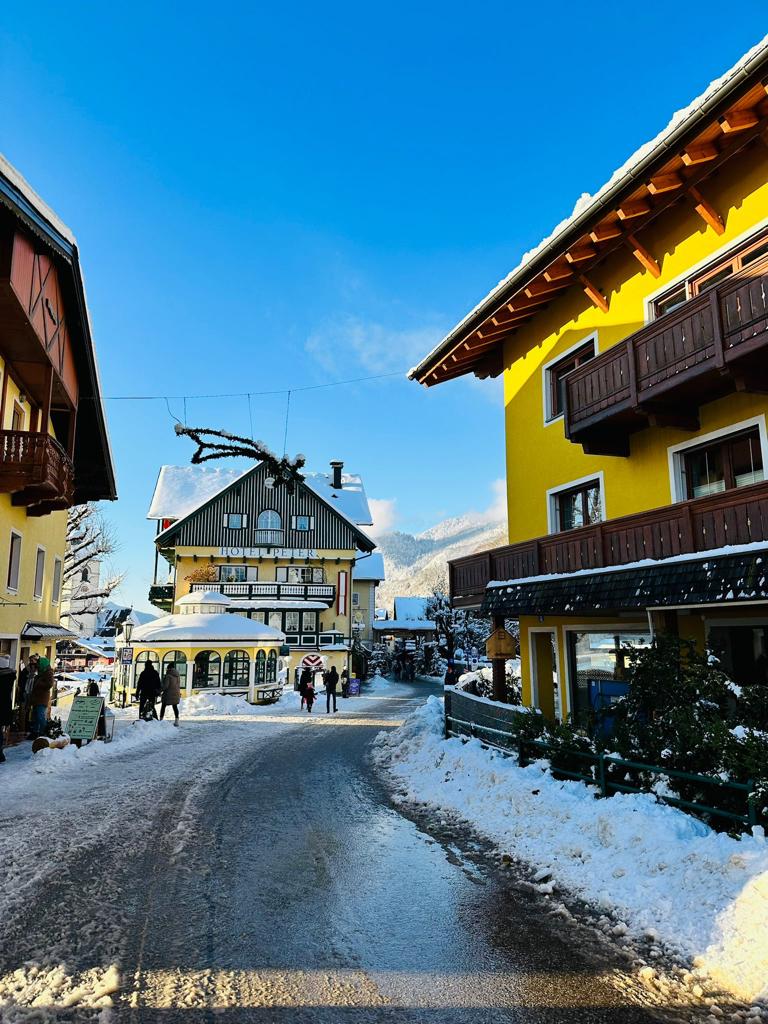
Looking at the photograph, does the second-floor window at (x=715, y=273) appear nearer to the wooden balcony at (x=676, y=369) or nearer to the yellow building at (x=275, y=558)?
the wooden balcony at (x=676, y=369)

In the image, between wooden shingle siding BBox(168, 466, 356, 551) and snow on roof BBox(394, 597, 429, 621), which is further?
snow on roof BBox(394, 597, 429, 621)

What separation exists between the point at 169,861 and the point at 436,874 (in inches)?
113

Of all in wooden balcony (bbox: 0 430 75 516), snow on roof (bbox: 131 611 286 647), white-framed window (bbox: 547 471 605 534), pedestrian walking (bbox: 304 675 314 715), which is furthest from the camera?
snow on roof (bbox: 131 611 286 647)

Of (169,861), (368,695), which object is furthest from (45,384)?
(368,695)

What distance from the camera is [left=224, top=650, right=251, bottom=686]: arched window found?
2981 cm

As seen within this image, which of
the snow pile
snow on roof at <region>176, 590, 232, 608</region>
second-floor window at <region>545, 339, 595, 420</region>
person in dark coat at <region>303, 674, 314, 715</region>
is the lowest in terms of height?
person in dark coat at <region>303, 674, 314, 715</region>

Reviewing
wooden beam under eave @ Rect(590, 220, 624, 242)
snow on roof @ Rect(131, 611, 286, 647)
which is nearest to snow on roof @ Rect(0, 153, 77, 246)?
wooden beam under eave @ Rect(590, 220, 624, 242)

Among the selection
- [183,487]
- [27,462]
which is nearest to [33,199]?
[27,462]

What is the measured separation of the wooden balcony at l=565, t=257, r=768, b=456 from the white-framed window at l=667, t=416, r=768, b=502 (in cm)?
57

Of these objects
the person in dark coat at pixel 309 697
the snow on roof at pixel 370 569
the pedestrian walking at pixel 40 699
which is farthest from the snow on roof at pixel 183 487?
the pedestrian walking at pixel 40 699

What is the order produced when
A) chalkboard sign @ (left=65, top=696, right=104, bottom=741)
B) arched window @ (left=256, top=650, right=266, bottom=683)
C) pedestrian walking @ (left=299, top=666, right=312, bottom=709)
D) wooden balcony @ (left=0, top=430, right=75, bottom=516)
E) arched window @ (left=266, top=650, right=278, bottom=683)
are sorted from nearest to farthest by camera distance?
wooden balcony @ (left=0, top=430, right=75, bottom=516) → chalkboard sign @ (left=65, top=696, right=104, bottom=741) → pedestrian walking @ (left=299, top=666, right=312, bottom=709) → arched window @ (left=256, top=650, right=266, bottom=683) → arched window @ (left=266, top=650, right=278, bottom=683)

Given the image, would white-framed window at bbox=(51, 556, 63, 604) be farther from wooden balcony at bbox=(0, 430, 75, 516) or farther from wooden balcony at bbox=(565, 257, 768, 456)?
wooden balcony at bbox=(565, 257, 768, 456)

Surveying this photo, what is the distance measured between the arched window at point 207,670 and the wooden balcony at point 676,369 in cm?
2088

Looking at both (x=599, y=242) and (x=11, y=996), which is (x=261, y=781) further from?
(x=599, y=242)
